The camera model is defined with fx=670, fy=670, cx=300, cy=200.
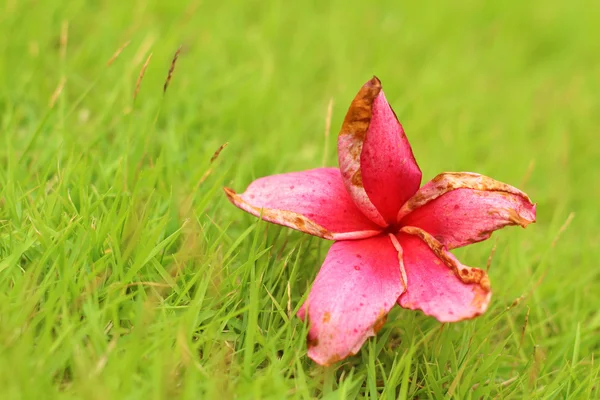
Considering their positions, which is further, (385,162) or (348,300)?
(385,162)

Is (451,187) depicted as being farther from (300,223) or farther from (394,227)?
(300,223)

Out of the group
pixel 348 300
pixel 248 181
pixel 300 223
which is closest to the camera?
pixel 348 300

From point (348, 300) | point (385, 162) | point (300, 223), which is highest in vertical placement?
point (385, 162)

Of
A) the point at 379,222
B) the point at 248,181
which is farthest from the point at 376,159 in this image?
the point at 248,181

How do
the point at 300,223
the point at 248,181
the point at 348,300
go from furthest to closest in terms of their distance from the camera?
the point at 248,181, the point at 300,223, the point at 348,300

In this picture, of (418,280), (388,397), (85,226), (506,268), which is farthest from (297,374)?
(506,268)

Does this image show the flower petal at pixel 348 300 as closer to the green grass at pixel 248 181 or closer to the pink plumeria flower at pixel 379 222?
the pink plumeria flower at pixel 379 222

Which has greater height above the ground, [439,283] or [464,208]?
[464,208]

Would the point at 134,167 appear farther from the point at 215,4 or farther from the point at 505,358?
the point at 215,4
